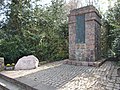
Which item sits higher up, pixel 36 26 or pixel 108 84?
pixel 36 26

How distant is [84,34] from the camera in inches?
256

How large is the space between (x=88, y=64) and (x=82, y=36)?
145cm

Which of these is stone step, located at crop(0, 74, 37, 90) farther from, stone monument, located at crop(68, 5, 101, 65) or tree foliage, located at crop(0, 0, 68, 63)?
stone monument, located at crop(68, 5, 101, 65)

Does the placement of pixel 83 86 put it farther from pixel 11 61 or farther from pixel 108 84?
pixel 11 61

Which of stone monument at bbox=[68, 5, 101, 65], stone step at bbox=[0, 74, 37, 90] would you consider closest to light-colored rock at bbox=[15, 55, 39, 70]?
stone step at bbox=[0, 74, 37, 90]

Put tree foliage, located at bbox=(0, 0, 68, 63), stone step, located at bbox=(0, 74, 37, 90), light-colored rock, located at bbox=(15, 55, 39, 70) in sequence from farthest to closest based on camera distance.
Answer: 1. tree foliage, located at bbox=(0, 0, 68, 63)
2. light-colored rock, located at bbox=(15, 55, 39, 70)
3. stone step, located at bbox=(0, 74, 37, 90)

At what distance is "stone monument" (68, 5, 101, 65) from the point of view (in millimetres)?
6305

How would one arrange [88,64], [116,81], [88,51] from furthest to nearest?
1. [88,51]
2. [88,64]
3. [116,81]

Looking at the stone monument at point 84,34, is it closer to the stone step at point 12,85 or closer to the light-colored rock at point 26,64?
the light-colored rock at point 26,64

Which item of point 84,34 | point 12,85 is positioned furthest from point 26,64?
point 84,34

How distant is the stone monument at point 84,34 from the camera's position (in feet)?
20.7

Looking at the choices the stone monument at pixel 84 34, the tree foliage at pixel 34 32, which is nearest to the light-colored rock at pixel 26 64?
the tree foliage at pixel 34 32

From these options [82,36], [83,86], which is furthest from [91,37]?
[83,86]

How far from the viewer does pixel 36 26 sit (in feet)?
27.5
